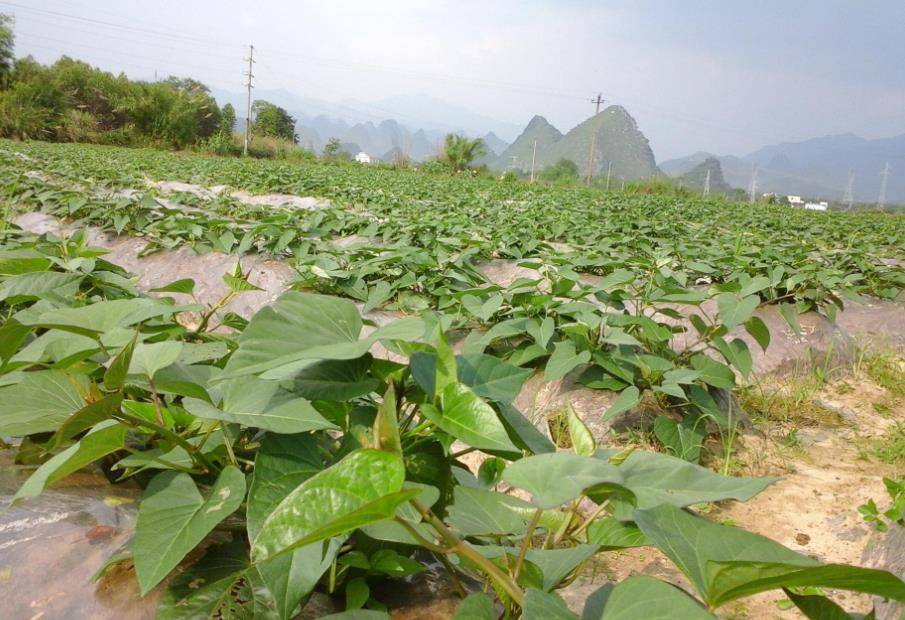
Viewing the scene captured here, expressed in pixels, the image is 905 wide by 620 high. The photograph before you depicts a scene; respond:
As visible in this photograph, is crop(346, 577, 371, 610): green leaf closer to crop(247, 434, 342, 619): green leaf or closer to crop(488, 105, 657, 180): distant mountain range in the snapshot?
crop(247, 434, 342, 619): green leaf

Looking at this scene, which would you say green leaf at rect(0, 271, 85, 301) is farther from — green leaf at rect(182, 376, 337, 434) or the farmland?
green leaf at rect(182, 376, 337, 434)

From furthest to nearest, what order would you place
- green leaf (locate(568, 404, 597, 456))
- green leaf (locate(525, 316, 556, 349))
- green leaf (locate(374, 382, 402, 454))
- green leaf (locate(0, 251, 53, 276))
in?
1. green leaf (locate(525, 316, 556, 349))
2. green leaf (locate(0, 251, 53, 276))
3. green leaf (locate(568, 404, 597, 456))
4. green leaf (locate(374, 382, 402, 454))

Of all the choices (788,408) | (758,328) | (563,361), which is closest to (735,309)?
(758,328)

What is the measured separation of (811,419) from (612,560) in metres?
1.64

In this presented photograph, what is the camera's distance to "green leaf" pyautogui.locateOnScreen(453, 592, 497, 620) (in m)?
0.53

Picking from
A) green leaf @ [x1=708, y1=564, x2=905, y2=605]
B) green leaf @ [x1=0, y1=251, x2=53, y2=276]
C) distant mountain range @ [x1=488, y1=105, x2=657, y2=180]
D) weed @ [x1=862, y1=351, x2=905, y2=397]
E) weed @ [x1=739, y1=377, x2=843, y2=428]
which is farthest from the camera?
distant mountain range @ [x1=488, y1=105, x2=657, y2=180]

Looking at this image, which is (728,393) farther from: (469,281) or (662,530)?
(662,530)

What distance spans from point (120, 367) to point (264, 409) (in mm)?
167

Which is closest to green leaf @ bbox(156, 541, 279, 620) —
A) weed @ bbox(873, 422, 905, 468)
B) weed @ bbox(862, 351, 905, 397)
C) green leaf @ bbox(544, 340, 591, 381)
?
green leaf @ bbox(544, 340, 591, 381)

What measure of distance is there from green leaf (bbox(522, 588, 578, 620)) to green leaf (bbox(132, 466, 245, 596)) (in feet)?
1.12

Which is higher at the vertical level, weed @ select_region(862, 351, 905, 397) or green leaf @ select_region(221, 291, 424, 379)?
green leaf @ select_region(221, 291, 424, 379)

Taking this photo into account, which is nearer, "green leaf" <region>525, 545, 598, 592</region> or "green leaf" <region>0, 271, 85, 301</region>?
"green leaf" <region>525, 545, 598, 592</region>

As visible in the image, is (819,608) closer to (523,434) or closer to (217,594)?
(523,434)

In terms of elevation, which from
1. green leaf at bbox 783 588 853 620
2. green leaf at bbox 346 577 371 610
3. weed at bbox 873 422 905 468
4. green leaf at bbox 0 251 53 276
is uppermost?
green leaf at bbox 0 251 53 276
